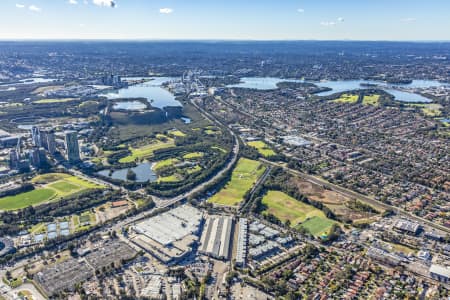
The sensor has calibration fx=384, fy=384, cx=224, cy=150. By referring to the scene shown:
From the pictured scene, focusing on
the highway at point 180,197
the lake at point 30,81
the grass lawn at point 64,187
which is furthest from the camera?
the lake at point 30,81

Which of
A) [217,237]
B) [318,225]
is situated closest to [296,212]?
[318,225]

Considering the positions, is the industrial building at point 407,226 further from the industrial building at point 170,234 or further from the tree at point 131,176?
the tree at point 131,176

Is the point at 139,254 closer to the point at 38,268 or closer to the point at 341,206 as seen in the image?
the point at 38,268

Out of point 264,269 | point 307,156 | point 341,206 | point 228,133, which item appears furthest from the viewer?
point 228,133

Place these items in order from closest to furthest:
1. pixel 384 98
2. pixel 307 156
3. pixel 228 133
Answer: pixel 307 156
pixel 228 133
pixel 384 98

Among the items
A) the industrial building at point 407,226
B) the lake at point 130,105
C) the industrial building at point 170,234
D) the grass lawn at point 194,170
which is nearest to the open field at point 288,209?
the industrial building at point 407,226

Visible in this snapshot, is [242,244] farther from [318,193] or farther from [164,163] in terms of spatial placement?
[164,163]

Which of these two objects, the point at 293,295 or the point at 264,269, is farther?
the point at 264,269

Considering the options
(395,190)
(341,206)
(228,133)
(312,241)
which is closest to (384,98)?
(228,133)
